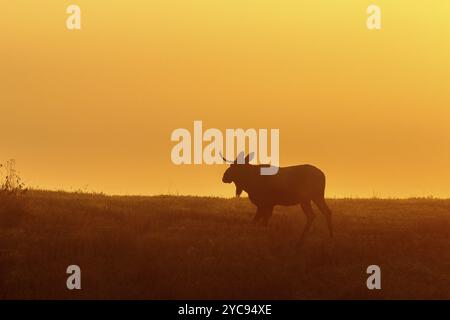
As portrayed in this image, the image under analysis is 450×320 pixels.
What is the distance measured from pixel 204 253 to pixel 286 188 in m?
4.46

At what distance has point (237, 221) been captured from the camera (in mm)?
27750

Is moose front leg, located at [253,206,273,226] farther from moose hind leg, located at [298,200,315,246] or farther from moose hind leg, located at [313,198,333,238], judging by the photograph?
moose hind leg, located at [313,198,333,238]

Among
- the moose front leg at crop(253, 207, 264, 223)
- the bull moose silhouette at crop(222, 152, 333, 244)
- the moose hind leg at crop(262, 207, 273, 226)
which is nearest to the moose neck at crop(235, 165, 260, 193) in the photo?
the bull moose silhouette at crop(222, 152, 333, 244)

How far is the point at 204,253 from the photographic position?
78.6 feet

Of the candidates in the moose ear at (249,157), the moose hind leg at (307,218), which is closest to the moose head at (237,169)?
the moose ear at (249,157)

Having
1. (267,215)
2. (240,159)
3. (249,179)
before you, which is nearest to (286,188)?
(267,215)

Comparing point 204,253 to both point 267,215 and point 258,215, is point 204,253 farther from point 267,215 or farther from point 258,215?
point 258,215

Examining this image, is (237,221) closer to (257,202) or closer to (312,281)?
(257,202)

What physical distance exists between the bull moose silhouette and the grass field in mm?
572

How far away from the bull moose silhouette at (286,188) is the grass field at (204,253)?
0.57 metres

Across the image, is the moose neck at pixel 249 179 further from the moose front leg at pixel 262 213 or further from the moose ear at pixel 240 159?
the moose front leg at pixel 262 213
